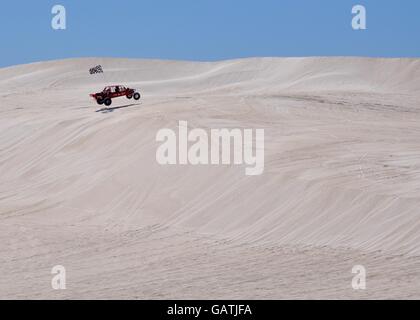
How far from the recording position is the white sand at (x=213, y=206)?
13.4m

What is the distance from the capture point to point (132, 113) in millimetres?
27703

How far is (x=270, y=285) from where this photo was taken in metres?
12.9

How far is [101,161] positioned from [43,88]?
3106 centimetres

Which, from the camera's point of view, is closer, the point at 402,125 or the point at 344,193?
the point at 344,193

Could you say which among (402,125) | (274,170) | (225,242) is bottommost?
(225,242)

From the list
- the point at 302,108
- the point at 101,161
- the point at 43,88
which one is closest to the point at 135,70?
the point at 43,88

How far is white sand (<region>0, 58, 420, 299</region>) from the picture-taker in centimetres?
1344

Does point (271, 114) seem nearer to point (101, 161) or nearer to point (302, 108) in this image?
point (302, 108)

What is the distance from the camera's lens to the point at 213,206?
60.3 ft

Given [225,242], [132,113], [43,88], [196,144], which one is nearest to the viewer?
[225,242]

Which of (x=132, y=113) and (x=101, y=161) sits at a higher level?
(x=132, y=113)

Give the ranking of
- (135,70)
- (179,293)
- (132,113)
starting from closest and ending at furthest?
1. (179,293)
2. (132,113)
3. (135,70)

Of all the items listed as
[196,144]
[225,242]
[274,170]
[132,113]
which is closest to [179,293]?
[225,242]
